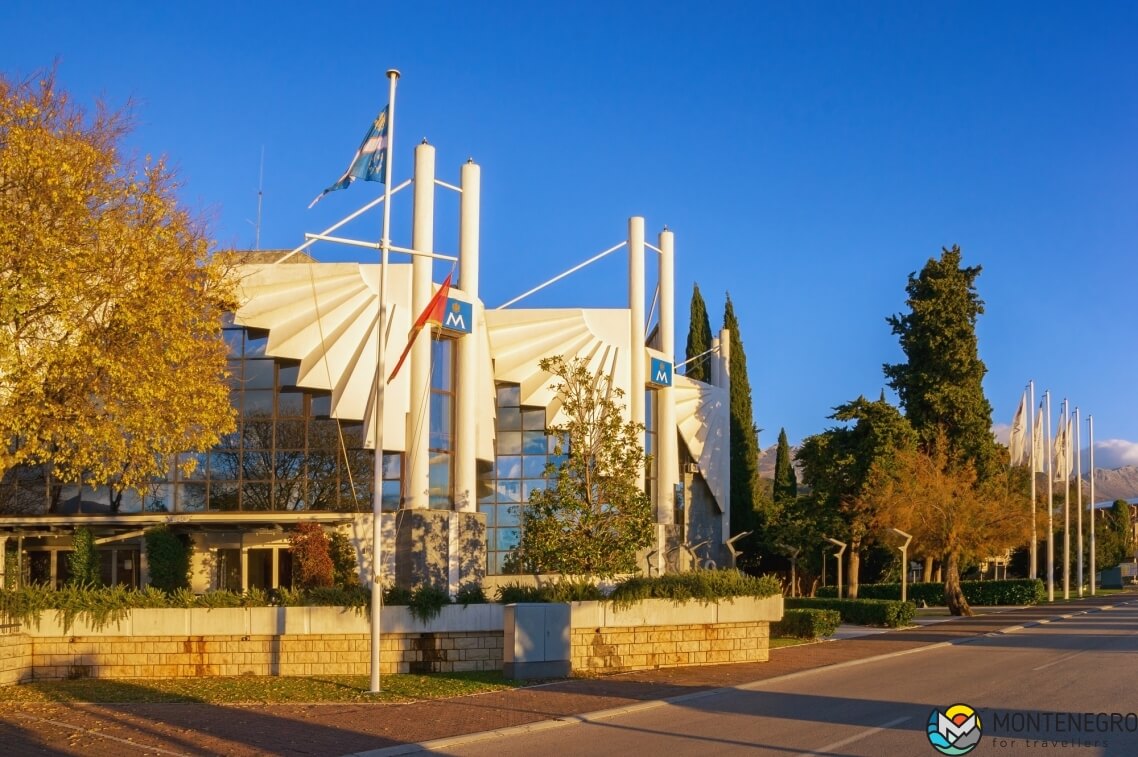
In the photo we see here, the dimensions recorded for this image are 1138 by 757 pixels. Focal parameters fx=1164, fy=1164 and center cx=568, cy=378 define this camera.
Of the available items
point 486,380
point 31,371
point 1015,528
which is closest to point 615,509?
point 486,380

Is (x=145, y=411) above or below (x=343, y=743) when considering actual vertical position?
above

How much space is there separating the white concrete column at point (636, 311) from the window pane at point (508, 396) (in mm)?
4110

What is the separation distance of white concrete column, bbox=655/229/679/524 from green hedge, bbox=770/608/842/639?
1101cm

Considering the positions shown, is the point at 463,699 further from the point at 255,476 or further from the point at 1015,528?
the point at 1015,528

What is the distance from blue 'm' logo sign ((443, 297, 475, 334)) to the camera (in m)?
31.9

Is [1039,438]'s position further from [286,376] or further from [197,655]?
[197,655]

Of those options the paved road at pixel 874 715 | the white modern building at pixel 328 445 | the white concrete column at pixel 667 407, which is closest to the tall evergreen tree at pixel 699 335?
the white concrete column at pixel 667 407

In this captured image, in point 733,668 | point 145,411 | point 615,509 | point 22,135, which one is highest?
point 22,135

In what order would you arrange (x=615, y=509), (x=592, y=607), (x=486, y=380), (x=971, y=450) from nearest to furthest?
1. (x=592, y=607)
2. (x=615, y=509)
3. (x=486, y=380)
4. (x=971, y=450)

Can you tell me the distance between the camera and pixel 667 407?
139 feet

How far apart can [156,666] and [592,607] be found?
306 inches

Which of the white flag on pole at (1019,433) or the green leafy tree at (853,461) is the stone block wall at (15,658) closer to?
the green leafy tree at (853,461)

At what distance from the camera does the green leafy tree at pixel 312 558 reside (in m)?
30.7

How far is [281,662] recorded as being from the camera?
20250 millimetres
